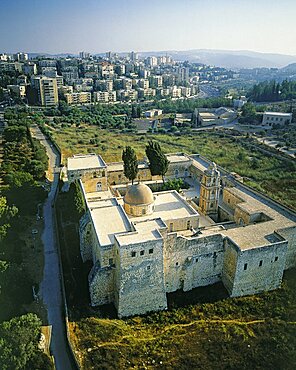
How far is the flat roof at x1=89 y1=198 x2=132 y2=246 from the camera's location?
81.5ft

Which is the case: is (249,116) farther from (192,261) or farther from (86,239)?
(86,239)

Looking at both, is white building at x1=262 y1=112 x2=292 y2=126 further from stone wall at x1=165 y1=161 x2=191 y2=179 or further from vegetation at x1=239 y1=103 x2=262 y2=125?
stone wall at x1=165 y1=161 x2=191 y2=179

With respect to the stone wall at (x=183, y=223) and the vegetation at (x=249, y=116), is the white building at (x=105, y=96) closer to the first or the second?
the vegetation at (x=249, y=116)

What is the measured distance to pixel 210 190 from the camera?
33000 millimetres

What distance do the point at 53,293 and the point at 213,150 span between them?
46372mm

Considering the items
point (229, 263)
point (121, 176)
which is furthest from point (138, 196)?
point (121, 176)

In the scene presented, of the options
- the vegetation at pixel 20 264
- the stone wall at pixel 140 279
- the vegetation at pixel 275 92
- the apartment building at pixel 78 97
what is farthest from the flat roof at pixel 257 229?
the apartment building at pixel 78 97

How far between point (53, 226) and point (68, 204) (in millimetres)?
3950

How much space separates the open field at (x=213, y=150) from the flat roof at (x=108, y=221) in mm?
22537

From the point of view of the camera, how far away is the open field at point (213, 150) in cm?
4780

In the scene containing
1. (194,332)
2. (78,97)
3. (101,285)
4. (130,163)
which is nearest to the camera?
(194,332)

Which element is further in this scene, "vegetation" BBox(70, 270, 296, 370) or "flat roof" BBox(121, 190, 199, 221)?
"flat roof" BBox(121, 190, 199, 221)

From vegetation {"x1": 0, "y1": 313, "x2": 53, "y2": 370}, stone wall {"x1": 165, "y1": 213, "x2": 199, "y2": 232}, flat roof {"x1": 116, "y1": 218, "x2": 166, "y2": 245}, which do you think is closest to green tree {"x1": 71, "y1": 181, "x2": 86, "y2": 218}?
flat roof {"x1": 116, "y1": 218, "x2": 166, "y2": 245}

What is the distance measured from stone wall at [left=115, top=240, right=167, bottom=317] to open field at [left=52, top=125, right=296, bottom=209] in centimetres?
2268
